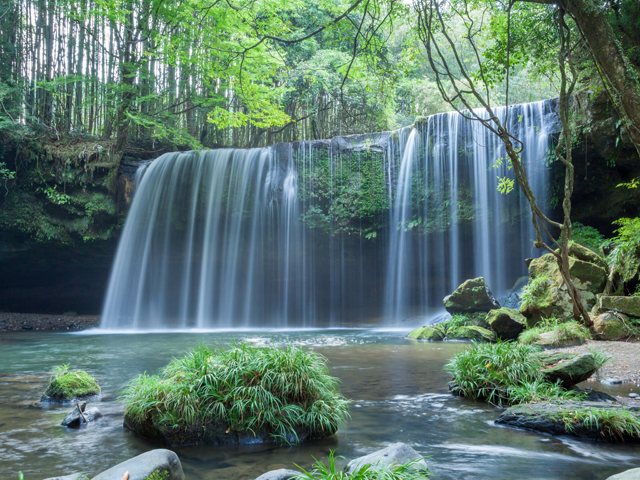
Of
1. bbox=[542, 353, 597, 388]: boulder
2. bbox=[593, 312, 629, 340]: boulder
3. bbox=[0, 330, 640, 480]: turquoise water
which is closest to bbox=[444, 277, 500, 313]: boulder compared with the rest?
bbox=[593, 312, 629, 340]: boulder

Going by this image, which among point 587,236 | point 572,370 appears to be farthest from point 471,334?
point 572,370

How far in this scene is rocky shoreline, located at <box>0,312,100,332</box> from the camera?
16.0m

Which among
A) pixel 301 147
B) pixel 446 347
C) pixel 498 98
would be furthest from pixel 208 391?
pixel 498 98

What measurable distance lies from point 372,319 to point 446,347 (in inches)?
302

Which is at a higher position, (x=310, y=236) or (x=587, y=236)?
(x=310, y=236)

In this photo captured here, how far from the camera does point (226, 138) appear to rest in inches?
876

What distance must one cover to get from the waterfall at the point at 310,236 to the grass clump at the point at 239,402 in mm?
12108

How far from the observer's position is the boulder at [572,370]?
16.0 ft

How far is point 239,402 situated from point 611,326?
6702 millimetres

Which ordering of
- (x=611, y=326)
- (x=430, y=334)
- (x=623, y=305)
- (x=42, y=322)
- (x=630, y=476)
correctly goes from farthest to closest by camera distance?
1. (x=42, y=322)
2. (x=430, y=334)
3. (x=623, y=305)
4. (x=611, y=326)
5. (x=630, y=476)

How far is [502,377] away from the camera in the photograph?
522cm

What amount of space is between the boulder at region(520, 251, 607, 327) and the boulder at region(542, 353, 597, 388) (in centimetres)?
423

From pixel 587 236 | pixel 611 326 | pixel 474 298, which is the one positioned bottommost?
pixel 611 326

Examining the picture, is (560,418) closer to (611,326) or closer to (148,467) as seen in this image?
(148,467)
